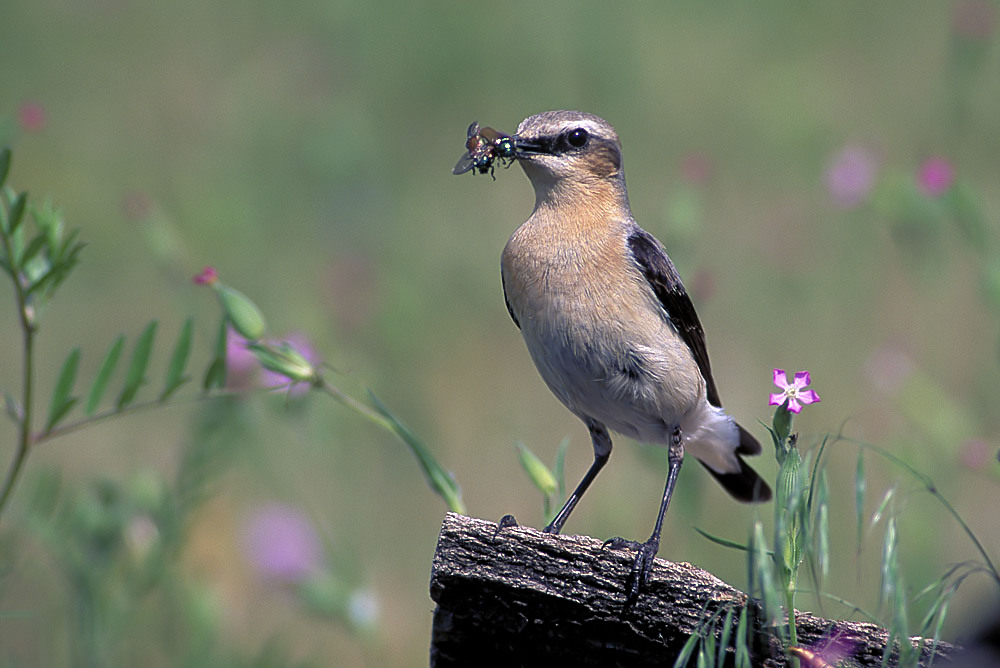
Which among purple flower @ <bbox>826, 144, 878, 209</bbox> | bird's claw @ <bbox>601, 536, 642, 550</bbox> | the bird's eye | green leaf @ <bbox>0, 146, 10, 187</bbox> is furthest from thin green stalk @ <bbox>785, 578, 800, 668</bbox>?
purple flower @ <bbox>826, 144, 878, 209</bbox>

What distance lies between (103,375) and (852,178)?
3.85 metres

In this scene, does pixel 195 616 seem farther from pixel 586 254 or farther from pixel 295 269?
pixel 295 269

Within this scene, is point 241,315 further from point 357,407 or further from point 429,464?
point 429,464

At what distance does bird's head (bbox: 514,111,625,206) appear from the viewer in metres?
3.92

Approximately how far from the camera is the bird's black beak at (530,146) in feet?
12.7

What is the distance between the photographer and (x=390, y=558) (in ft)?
20.9

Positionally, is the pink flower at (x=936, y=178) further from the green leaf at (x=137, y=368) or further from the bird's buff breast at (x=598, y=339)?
the green leaf at (x=137, y=368)

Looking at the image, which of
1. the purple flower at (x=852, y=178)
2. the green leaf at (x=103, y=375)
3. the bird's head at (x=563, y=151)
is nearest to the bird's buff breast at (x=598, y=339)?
the bird's head at (x=563, y=151)

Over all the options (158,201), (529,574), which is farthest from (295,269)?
(529,574)

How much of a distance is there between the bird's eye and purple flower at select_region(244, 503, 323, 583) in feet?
6.89

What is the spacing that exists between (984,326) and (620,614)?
215 inches

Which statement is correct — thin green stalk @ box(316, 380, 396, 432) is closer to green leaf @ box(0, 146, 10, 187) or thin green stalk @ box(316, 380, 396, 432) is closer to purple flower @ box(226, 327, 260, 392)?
green leaf @ box(0, 146, 10, 187)

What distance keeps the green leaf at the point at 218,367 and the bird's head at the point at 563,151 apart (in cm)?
122

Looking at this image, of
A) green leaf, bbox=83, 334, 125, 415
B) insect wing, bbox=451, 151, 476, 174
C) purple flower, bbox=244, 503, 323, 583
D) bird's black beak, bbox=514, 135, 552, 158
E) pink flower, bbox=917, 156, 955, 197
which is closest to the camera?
green leaf, bbox=83, 334, 125, 415
